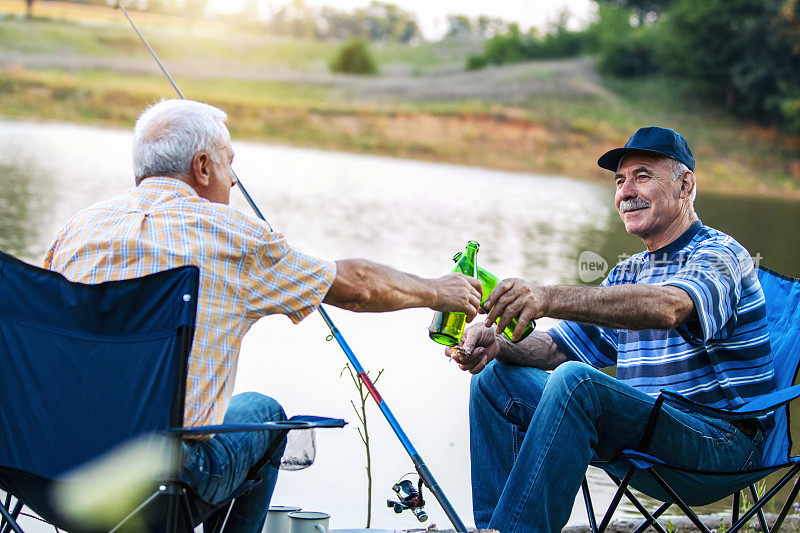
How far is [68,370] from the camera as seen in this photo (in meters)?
1.72

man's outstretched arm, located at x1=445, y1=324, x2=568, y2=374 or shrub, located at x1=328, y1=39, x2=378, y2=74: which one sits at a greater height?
man's outstretched arm, located at x1=445, y1=324, x2=568, y2=374

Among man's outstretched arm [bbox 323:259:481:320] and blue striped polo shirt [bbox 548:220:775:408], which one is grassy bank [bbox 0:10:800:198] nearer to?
blue striped polo shirt [bbox 548:220:775:408]

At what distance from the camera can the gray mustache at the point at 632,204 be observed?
8.56 ft

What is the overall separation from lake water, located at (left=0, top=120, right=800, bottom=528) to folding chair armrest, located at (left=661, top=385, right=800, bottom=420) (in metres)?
1.19

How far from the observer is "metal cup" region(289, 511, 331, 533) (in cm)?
224

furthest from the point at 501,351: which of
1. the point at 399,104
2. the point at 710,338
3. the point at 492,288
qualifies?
the point at 399,104

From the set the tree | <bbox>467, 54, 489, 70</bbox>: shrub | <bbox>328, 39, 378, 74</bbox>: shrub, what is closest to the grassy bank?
<bbox>328, 39, 378, 74</bbox>: shrub

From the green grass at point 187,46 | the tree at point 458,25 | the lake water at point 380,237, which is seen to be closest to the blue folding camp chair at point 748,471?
the lake water at point 380,237

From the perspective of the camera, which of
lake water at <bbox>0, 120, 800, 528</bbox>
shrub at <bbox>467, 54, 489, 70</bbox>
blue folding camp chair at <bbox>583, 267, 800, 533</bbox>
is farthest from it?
shrub at <bbox>467, 54, 489, 70</bbox>

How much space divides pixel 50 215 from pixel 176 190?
901 cm

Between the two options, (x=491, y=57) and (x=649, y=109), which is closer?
(x=649, y=109)

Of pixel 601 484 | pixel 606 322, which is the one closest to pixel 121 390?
pixel 606 322

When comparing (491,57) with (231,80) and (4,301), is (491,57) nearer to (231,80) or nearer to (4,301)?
(231,80)

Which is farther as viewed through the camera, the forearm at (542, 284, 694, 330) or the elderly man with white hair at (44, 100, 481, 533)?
the forearm at (542, 284, 694, 330)
